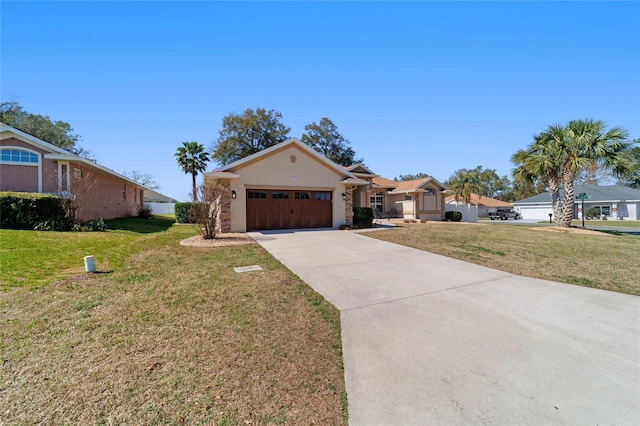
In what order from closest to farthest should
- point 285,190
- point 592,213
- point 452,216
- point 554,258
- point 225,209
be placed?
point 554,258, point 225,209, point 285,190, point 452,216, point 592,213

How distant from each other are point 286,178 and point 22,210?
37.4ft

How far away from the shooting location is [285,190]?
15641mm

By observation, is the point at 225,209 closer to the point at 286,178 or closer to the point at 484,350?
the point at 286,178

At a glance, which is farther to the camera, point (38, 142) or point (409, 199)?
point (409, 199)

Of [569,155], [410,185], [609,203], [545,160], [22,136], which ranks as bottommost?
[609,203]

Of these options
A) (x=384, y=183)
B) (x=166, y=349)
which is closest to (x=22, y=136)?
(x=166, y=349)

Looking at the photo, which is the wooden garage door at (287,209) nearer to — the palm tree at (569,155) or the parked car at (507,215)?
the palm tree at (569,155)

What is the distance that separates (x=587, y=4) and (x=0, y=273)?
17551 millimetres

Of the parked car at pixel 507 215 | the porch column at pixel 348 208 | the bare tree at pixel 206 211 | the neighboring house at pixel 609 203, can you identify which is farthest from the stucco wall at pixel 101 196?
the neighboring house at pixel 609 203

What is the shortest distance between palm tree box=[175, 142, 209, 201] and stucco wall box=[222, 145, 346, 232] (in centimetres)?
1823

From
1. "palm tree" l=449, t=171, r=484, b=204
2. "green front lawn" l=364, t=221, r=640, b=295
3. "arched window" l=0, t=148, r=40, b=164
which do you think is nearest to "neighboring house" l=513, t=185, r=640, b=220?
"palm tree" l=449, t=171, r=484, b=204

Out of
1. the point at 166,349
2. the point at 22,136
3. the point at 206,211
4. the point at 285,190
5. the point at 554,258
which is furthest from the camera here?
the point at 285,190

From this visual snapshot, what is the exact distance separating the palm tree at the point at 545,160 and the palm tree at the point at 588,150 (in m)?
0.41

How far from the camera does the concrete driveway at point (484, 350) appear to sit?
8.16 feet
